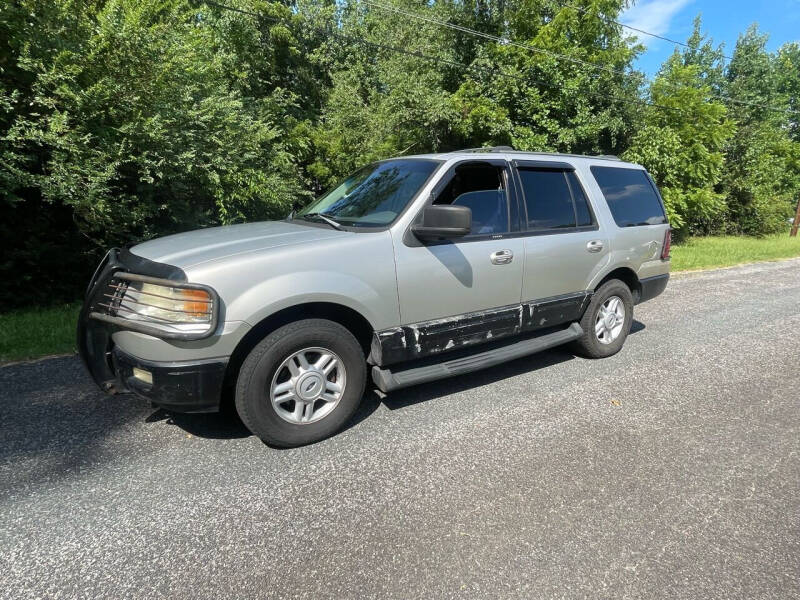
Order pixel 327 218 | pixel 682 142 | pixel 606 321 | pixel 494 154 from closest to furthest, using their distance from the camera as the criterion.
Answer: pixel 327 218 → pixel 494 154 → pixel 606 321 → pixel 682 142

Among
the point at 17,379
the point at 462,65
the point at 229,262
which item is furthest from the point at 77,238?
the point at 462,65

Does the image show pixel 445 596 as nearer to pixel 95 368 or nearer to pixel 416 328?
pixel 416 328

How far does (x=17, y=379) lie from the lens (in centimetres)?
408

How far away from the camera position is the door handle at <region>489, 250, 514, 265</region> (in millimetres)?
3716

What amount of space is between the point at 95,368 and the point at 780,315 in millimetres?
8366

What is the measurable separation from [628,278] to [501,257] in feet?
6.95

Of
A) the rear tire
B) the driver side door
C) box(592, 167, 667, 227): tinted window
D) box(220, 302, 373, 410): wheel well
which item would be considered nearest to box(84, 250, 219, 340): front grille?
box(220, 302, 373, 410): wheel well

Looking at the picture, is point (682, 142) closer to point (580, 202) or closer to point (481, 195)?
point (580, 202)

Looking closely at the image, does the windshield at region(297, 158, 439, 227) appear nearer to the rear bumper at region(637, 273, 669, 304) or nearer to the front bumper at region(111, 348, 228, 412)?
the front bumper at region(111, 348, 228, 412)

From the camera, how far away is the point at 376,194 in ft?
12.5

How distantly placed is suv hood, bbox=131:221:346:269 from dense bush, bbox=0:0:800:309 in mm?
3806

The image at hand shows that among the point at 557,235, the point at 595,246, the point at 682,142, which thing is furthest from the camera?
the point at 682,142

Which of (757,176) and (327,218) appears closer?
(327,218)

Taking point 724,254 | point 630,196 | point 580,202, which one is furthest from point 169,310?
point 724,254
